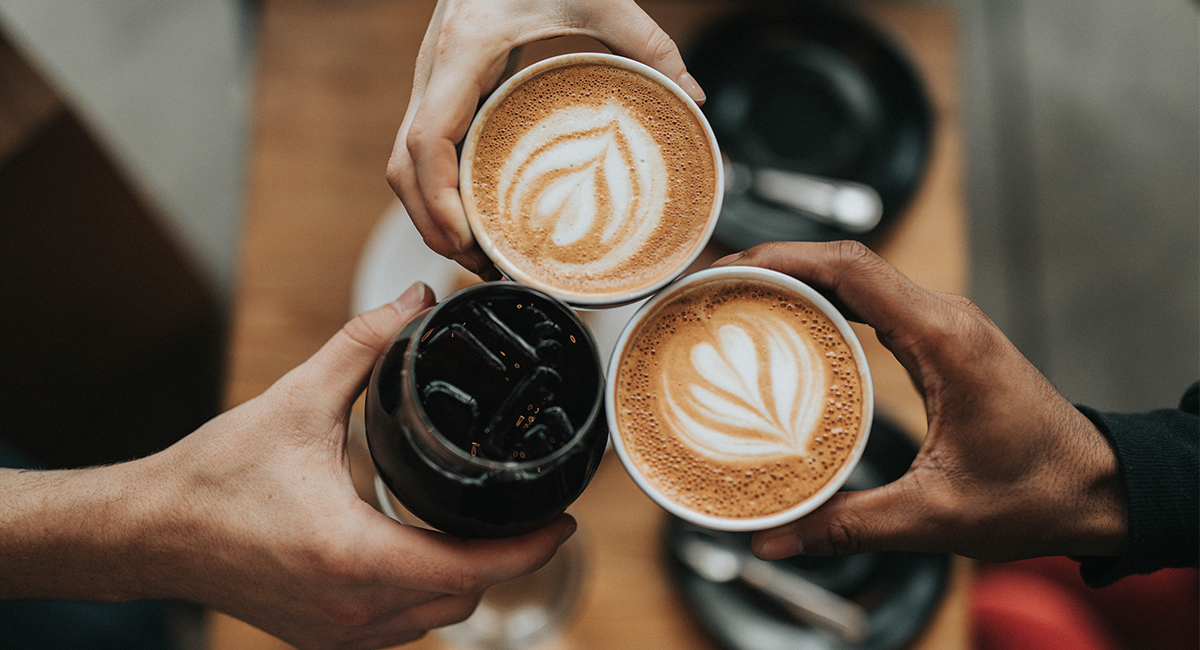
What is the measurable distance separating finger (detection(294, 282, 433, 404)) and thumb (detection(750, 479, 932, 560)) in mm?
470

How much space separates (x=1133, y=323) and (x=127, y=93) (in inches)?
112

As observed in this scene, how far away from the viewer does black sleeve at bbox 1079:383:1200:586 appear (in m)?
0.83

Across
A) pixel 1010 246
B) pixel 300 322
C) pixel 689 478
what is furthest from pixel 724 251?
pixel 1010 246

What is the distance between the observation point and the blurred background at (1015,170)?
1951 mm

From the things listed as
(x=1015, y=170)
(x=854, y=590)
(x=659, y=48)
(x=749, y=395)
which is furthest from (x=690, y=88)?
(x=1015, y=170)

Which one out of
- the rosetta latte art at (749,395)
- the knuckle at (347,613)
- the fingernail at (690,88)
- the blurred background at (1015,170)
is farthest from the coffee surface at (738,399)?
the blurred background at (1015,170)

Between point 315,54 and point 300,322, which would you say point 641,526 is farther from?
point 315,54

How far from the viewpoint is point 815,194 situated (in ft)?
4.16

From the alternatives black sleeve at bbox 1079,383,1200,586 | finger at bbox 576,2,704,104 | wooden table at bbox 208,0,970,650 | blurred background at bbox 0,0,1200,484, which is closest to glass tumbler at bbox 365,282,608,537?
finger at bbox 576,2,704,104

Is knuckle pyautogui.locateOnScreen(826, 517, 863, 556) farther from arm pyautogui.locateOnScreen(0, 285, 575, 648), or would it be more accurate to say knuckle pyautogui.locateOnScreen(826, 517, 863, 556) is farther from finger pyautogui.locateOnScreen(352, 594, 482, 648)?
finger pyautogui.locateOnScreen(352, 594, 482, 648)

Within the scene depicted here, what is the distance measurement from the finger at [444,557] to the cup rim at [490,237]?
10.1 inches

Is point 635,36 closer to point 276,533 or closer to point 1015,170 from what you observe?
point 276,533

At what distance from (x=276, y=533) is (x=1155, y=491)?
0.93 meters

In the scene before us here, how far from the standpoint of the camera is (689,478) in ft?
2.68
